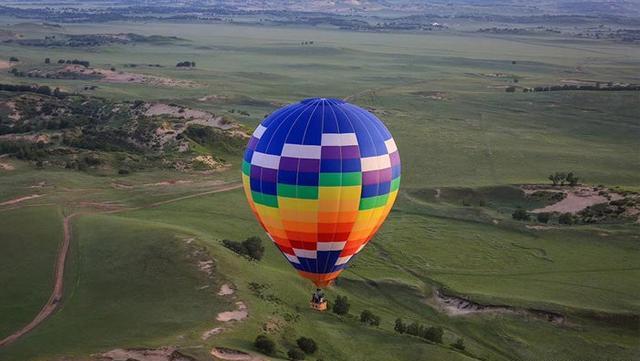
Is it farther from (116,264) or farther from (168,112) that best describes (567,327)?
(168,112)

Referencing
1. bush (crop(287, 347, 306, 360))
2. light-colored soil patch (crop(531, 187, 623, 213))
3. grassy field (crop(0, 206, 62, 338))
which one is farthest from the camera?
light-colored soil patch (crop(531, 187, 623, 213))

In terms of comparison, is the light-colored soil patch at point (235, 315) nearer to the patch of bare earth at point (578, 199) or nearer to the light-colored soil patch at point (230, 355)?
the light-colored soil patch at point (230, 355)

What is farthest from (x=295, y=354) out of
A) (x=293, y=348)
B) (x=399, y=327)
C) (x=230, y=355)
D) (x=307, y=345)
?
(x=399, y=327)

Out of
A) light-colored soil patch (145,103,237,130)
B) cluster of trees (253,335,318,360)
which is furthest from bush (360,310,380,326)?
light-colored soil patch (145,103,237,130)

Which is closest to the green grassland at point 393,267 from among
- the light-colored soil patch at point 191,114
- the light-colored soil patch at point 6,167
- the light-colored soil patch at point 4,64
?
the light-colored soil patch at point 6,167

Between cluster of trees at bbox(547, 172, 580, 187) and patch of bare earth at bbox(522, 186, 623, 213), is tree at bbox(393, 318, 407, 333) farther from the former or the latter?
cluster of trees at bbox(547, 172, 580, 187)
